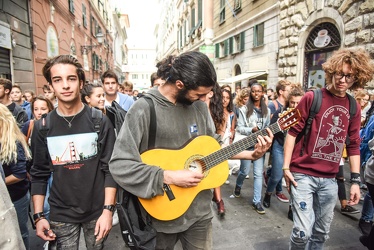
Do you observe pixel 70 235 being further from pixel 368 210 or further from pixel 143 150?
pixel 368 210

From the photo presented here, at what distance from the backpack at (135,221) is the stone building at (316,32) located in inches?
288

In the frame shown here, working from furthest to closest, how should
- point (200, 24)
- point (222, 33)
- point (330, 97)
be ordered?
point (200, 24), point (222, 33), point (330, 97)

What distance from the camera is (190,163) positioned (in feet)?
6.14

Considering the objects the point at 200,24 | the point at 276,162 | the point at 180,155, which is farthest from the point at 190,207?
the point at 200,24

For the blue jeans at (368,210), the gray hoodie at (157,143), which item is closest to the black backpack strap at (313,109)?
the gray hoodie at (157,143)

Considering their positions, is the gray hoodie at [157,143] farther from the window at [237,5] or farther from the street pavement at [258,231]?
the window at [237,5]

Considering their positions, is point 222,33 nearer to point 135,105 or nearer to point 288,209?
point 288,209

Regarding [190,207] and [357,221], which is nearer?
[190,207]

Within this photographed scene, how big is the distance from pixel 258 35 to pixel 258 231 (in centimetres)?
1151

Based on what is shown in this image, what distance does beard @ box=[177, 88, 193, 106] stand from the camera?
1.70 metres

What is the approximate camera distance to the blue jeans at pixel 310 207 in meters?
2.25

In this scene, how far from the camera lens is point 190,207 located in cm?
183

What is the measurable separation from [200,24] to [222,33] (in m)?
5.28

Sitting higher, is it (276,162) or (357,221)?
(276,162)
